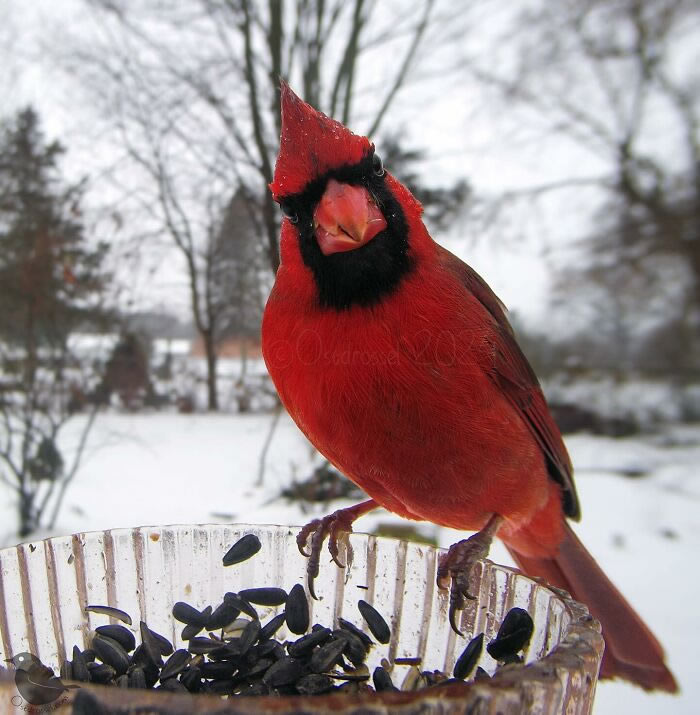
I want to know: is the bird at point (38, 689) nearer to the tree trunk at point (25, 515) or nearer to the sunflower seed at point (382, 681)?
the sunflower seed at point (382, 681)

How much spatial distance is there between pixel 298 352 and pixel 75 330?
2350mm

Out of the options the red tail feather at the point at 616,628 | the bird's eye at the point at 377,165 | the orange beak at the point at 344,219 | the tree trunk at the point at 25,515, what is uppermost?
the bird's eye at the point at 377,165

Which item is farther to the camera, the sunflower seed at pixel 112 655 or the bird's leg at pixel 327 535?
the bird's leg at pixel 327 535

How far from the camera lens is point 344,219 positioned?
0.77m

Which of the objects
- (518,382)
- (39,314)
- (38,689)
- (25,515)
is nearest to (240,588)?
(38,689)

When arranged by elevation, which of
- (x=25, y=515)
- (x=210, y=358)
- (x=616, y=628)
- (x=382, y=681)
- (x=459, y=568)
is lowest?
(x=25, y=515)

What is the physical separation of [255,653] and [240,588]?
0.32 feet

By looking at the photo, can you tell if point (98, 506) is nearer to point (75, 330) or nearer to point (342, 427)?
point (75, 330)

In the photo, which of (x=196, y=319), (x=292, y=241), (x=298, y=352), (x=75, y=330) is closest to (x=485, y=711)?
(x=298, y=352)

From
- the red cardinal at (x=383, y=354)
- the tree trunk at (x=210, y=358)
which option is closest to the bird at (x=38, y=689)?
the red cardinal at (x=383, y=354)

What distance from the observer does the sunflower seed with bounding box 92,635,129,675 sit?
69cm

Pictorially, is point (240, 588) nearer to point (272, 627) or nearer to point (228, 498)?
point (272, 627)

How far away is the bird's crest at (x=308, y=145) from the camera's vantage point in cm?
80

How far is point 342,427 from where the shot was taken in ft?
2.71
